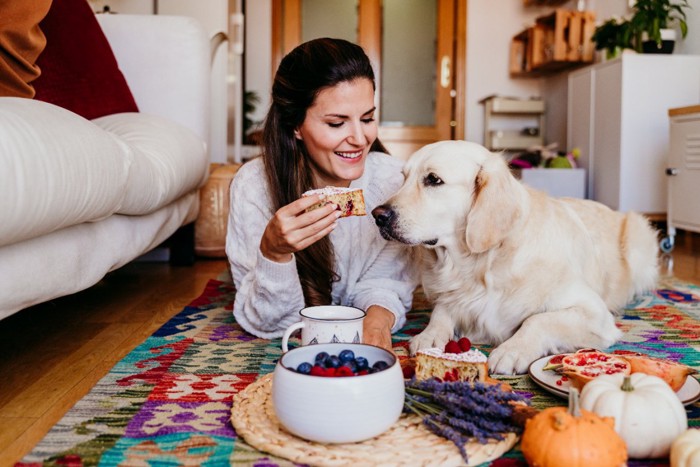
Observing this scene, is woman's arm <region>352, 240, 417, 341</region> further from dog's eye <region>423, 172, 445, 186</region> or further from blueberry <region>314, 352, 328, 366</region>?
blueberry <region>314, 352, 328, 366</region>

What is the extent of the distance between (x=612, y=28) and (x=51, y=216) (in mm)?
4425

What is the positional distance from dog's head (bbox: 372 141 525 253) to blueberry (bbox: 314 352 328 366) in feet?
1.94

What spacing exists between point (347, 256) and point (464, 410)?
3.08 ft

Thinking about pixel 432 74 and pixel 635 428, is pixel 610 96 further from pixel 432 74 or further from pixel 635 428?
pixel 635 428

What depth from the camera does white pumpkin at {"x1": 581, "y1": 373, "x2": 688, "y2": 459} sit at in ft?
3.19

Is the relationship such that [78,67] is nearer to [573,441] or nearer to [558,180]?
[573,441]

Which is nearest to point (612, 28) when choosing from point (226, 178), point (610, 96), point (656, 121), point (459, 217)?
point (610, 96)

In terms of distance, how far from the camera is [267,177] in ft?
6.12

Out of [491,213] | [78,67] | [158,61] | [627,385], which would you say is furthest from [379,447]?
[158,61]

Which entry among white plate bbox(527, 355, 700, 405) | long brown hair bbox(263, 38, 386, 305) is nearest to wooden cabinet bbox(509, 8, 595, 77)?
long brown hair bbox(263, 38, 386, 305)

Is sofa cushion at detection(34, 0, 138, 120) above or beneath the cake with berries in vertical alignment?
above

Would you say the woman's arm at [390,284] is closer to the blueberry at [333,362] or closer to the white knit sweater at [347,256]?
the white knit sweater at [347,256]

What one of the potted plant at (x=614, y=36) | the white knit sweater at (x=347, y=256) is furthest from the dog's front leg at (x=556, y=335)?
the potted plant at (x=614, y=36)

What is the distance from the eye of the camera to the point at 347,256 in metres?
→ 1.94
